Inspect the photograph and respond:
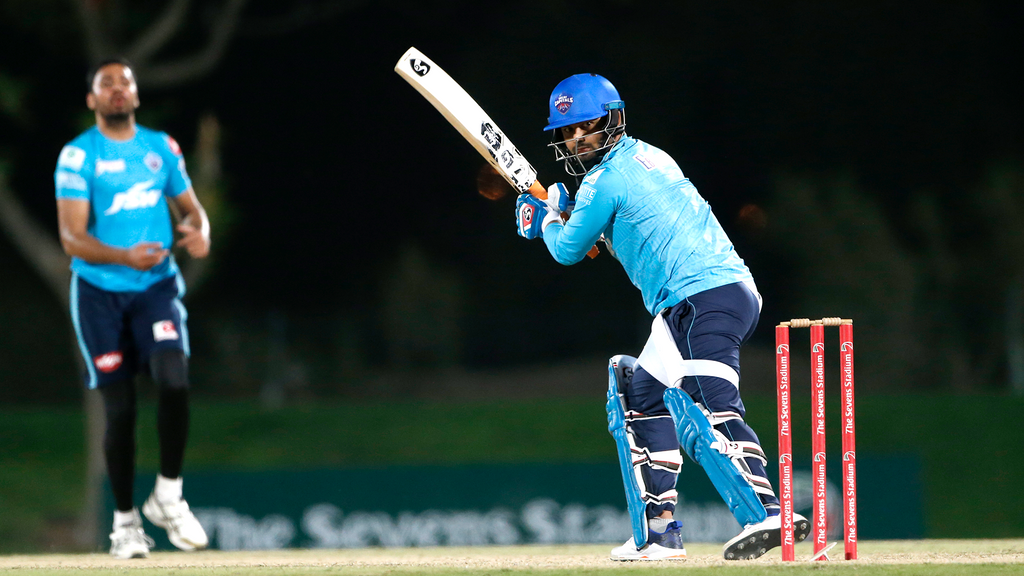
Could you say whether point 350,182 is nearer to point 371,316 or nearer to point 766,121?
point 371,316

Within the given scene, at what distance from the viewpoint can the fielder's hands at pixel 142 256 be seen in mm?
4965

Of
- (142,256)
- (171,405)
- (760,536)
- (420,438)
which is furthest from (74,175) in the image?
(420,438)

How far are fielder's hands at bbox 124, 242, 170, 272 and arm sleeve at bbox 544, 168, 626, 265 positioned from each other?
1624 mm

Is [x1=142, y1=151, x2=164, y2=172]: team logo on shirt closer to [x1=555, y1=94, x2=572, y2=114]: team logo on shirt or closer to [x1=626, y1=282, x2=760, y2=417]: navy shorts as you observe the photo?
[x1=555, y1=94, x2=572, y2=114]: team logo on shirt

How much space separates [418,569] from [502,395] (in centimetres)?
958

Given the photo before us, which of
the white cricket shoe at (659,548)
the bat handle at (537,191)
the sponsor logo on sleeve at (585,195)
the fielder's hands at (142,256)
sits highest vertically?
the bat handle at (537,191)

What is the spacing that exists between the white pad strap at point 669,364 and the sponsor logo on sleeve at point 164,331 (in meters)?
1.87

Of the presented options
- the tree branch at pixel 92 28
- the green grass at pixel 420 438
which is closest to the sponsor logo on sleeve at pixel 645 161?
the green grass at pixel 420 438

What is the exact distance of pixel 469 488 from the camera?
10.3 meters

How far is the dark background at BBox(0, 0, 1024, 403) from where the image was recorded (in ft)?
44.9

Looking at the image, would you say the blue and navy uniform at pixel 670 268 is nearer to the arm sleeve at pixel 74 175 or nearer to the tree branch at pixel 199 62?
the arm sleeve at pixel 74 175

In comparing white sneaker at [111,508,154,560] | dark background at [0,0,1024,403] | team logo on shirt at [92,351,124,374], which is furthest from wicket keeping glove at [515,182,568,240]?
dark background at [0,0,1024,403]

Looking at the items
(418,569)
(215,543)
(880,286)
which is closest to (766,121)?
(880,286)

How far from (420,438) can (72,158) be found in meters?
8.25
